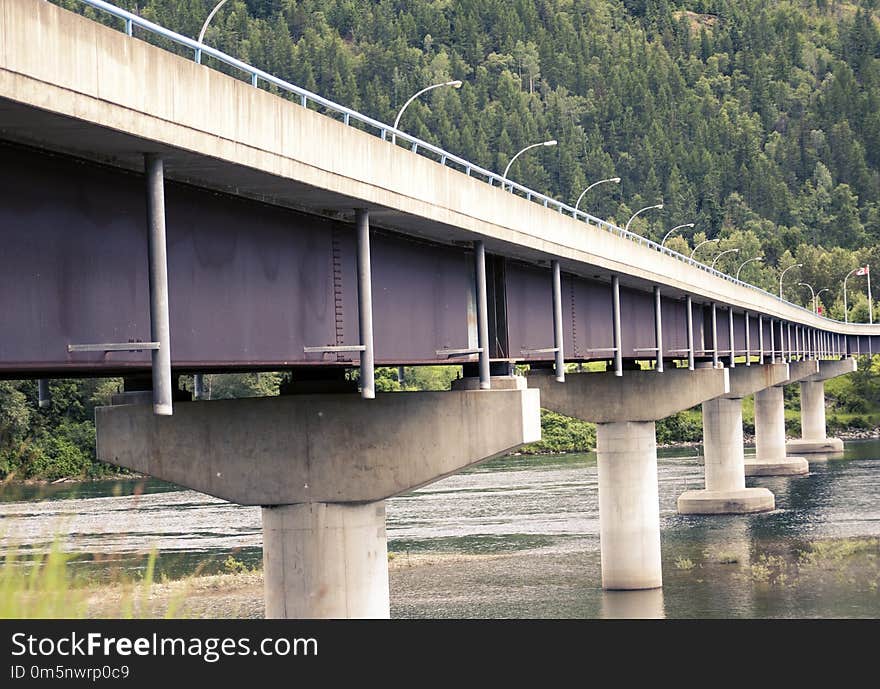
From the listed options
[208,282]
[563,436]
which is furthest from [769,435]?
[208,282]

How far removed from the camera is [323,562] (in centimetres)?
2591

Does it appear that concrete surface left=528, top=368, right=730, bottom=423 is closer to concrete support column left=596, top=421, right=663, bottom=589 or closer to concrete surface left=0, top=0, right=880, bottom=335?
concrete support column left=596, top=421, right=663, bottom=589

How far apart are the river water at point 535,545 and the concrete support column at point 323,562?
7.20m

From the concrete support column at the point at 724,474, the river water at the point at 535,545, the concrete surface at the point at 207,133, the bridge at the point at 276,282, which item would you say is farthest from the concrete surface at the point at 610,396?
the concrete surface at the point at 207,133

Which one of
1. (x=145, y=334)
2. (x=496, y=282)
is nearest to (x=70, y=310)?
(x=145, y=334)

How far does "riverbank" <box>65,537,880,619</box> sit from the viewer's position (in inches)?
1737

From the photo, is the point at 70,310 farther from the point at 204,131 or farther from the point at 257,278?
the point at 257,278

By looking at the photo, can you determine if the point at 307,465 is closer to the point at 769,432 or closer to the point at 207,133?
the point at 207,133

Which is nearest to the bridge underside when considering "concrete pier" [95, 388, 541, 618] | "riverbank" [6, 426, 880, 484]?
"concrete pier" [95, 388, 541, 618]

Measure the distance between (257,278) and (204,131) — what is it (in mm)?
4127

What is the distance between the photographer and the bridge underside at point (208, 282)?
15602 millimetres

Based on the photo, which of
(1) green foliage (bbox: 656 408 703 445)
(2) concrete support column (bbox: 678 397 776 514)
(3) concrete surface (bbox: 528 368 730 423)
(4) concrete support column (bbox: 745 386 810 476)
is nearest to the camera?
(3) concrete surface (bbox: 528 368 730 423)

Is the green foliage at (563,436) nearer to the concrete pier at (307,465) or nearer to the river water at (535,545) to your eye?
the river water at (535,545)

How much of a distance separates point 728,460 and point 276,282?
58.2 m
